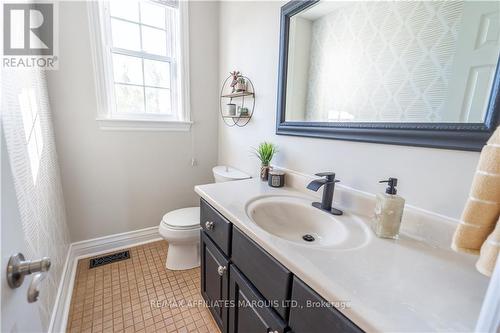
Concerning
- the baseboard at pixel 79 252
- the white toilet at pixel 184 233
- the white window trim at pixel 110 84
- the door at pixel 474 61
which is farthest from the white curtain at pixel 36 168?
the door at pixel 474 61

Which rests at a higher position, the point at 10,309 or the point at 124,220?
the point at 10,309

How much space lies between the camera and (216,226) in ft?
3.50

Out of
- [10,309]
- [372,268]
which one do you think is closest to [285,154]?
[372,268]

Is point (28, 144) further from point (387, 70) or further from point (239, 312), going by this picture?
point (387, 70)

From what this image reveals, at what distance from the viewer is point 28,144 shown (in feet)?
3.20

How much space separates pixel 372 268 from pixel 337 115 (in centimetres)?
72

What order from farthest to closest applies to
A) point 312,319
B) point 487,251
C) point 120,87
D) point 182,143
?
1. point 182,143
2. point 120,87
3. point 312,319
4. point 487,251

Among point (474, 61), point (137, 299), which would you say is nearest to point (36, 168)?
point (137, 299)

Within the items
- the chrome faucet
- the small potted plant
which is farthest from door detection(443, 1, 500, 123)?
the small potted plant

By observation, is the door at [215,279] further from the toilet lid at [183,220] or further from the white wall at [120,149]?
the white wall at [120,149]

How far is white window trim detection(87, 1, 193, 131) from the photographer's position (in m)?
1.61

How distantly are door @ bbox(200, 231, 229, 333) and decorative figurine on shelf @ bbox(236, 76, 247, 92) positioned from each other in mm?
1100

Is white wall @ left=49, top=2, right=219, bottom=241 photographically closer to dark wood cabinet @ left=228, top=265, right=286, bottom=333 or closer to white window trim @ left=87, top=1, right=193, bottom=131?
white window trim @ left=87, top=1, right=193, bottom=131

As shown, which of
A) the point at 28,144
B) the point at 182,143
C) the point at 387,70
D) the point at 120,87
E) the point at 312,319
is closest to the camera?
the point at 312,319
